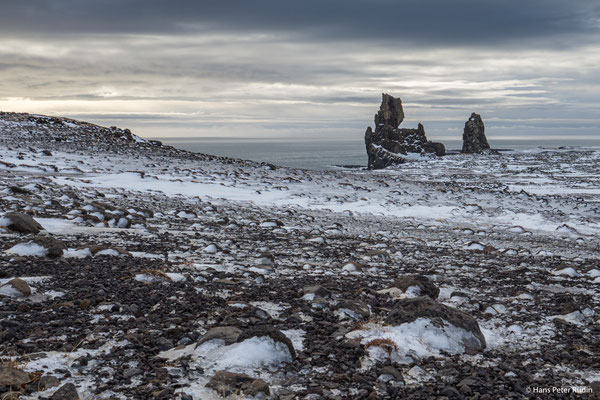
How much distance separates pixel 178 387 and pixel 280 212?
14209 millimetres

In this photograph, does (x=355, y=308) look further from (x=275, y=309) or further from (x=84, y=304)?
(x=84, y=304)

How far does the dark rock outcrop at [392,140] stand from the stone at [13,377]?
9931 cm

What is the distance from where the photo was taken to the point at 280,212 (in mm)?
17719

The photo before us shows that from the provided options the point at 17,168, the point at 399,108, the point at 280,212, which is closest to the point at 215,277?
the point at 280,212

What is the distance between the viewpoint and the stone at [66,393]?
10.5ft

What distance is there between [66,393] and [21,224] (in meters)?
6.88

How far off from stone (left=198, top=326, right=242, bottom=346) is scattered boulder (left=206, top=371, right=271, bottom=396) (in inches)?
24.4

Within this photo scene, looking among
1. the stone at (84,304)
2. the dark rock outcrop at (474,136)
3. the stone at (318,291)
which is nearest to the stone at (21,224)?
the stone at (84,304)

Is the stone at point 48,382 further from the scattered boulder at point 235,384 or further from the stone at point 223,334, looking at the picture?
the stone at point 223,334

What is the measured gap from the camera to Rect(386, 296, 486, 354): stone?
16.0 ft

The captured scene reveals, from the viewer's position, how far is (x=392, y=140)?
107625mm

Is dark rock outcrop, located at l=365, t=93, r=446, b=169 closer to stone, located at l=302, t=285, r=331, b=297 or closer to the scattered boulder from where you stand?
stone, located at l=302, t=285, r=331, b=297

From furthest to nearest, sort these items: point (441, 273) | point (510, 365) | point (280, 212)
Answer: point (280, 212) → point (441, 273) → point (510, 365)

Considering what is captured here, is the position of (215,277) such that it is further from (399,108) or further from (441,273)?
(399,108)
